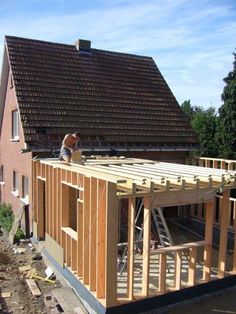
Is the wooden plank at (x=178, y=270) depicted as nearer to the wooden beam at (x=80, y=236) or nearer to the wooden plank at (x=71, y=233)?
the wooden beam at (x=80, y=236)

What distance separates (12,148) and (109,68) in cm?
545

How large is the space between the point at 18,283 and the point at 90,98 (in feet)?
24.9

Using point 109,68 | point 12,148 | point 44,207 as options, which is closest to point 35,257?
point 44,207

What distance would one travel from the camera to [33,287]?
30.9ft

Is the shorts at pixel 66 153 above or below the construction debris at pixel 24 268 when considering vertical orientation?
above

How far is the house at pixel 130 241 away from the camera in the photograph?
741 cm

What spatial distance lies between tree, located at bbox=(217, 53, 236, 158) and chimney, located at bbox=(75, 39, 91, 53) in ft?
20.2

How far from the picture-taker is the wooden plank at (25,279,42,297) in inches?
358

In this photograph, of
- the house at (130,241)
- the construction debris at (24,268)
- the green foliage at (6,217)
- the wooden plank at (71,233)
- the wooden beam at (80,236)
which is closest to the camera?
the house at (130,241)

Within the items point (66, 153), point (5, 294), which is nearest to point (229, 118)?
point (66, 153)

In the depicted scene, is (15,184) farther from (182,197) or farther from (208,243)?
(208,243)

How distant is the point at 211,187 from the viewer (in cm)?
843

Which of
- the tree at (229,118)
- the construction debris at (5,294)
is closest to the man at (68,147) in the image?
the construction debris at (5,294)

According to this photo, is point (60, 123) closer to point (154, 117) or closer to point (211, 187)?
point (154, 117)
